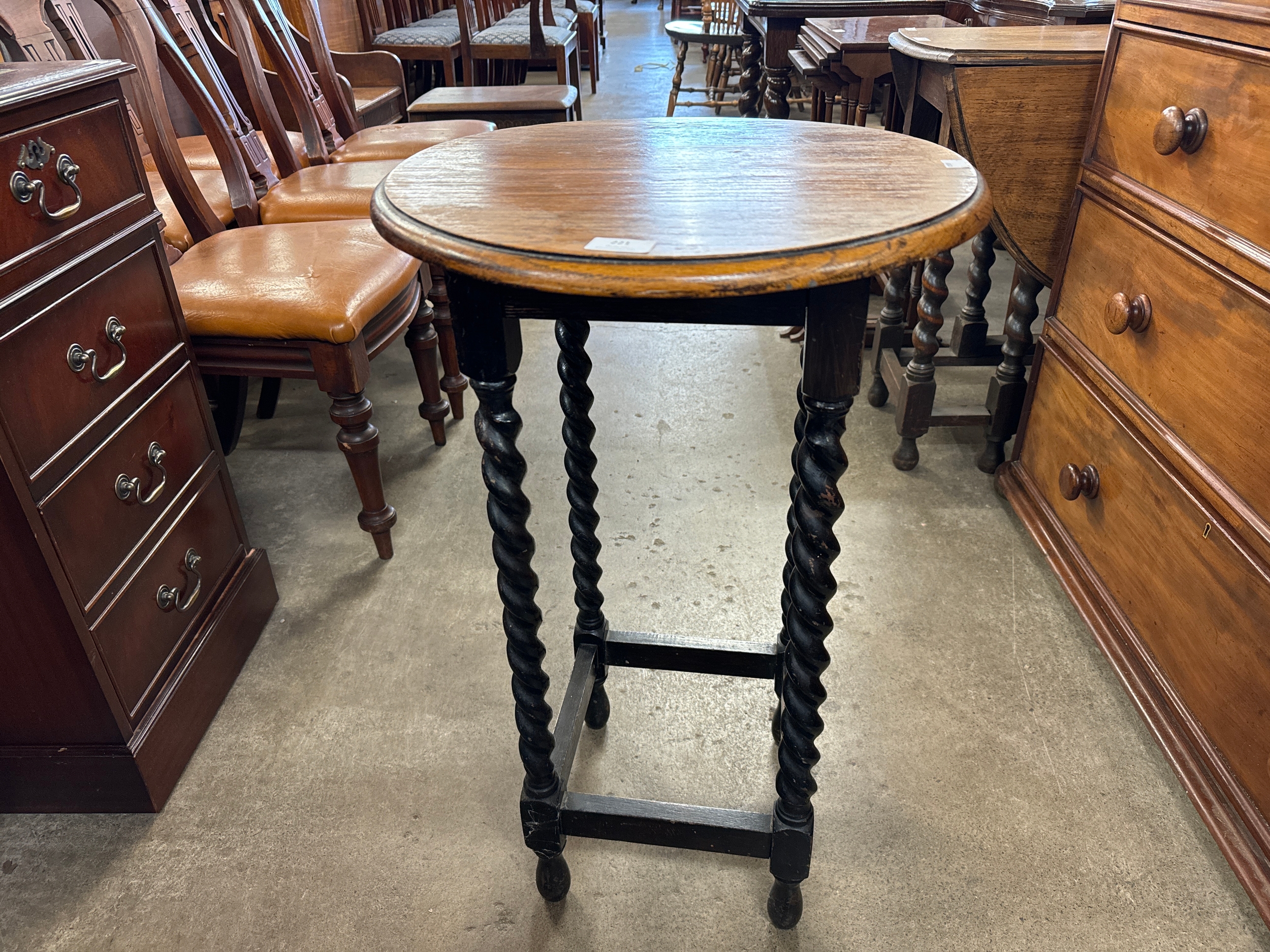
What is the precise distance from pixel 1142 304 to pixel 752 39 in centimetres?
297

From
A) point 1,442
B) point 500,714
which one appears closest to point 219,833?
point 500,714

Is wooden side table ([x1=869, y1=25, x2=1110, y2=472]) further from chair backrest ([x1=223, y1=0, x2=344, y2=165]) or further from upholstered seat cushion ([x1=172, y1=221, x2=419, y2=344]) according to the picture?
chair backrest ([x1=223, y1=0, x2=344, y2=165])

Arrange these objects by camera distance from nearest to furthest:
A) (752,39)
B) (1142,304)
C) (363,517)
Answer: (1142,304) → (363,517) → (752,39)

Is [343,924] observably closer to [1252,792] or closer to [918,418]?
[1252,792]

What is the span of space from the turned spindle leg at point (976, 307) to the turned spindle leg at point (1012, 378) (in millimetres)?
172

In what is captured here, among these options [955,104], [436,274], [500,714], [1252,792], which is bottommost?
[500,714]

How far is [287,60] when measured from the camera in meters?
2.35

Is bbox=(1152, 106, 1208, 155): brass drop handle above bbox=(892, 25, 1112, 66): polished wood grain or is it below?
below

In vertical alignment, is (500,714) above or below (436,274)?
below

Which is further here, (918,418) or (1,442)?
(918,418)

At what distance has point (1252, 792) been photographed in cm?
113

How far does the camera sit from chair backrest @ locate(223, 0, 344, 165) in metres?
2.21

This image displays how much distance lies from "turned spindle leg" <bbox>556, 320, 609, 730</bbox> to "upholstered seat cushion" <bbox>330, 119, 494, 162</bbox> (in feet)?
5.12

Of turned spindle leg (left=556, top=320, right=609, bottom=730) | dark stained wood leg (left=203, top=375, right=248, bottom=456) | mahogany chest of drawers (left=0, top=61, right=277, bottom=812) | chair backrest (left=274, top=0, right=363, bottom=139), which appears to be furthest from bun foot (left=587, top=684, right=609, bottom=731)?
chair backrest (left=274, top=0, right=363, bottom=139)
